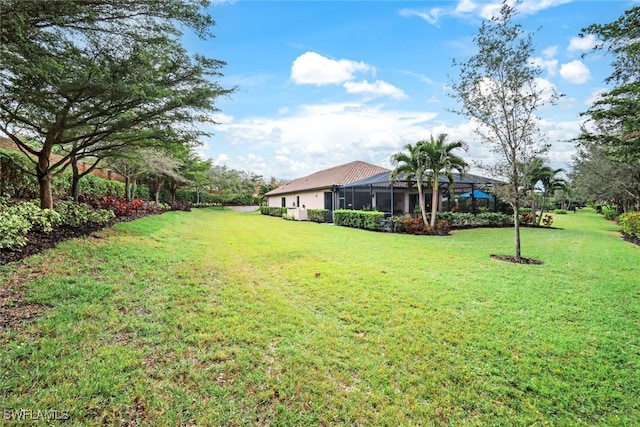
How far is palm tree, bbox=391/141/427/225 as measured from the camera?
13844 mm

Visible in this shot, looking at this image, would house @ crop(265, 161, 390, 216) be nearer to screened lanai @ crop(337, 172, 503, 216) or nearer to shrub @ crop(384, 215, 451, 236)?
screened lanai @ crop(337, 172, 503, 216)

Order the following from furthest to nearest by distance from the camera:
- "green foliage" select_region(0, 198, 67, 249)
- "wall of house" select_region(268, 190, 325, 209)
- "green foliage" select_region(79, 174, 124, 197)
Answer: "wall of house" select_region(268, 190, 325, 209) → "green foliage" select_region(79, 174, 124, 197) → "green foliage" select_region(0, 198, 67, 249)

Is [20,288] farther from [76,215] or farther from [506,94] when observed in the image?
[506,94]

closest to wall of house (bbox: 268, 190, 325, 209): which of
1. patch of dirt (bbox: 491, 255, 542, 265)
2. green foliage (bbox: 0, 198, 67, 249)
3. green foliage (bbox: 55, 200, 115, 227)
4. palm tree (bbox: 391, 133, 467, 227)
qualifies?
palm tree (bbox: 391, 133, 467, 227)

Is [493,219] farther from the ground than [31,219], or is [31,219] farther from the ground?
[31,219]

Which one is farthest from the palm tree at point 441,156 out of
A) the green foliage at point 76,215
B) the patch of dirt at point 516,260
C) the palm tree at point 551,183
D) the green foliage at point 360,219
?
the green foliage at point 76,215

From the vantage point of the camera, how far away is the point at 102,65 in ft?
17.5

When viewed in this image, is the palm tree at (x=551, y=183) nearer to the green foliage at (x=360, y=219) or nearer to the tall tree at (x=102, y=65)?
the green foliage at (x=360, y=219)

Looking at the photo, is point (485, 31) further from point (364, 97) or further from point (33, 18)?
point (33, 18)

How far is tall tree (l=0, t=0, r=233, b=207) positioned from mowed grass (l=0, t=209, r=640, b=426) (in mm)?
3008

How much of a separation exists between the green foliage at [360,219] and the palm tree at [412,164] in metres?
2.16

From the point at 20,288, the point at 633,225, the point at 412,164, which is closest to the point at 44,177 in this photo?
the point at 20,288

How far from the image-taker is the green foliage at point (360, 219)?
1459 centimetres

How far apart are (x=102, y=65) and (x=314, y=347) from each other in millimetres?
6033
